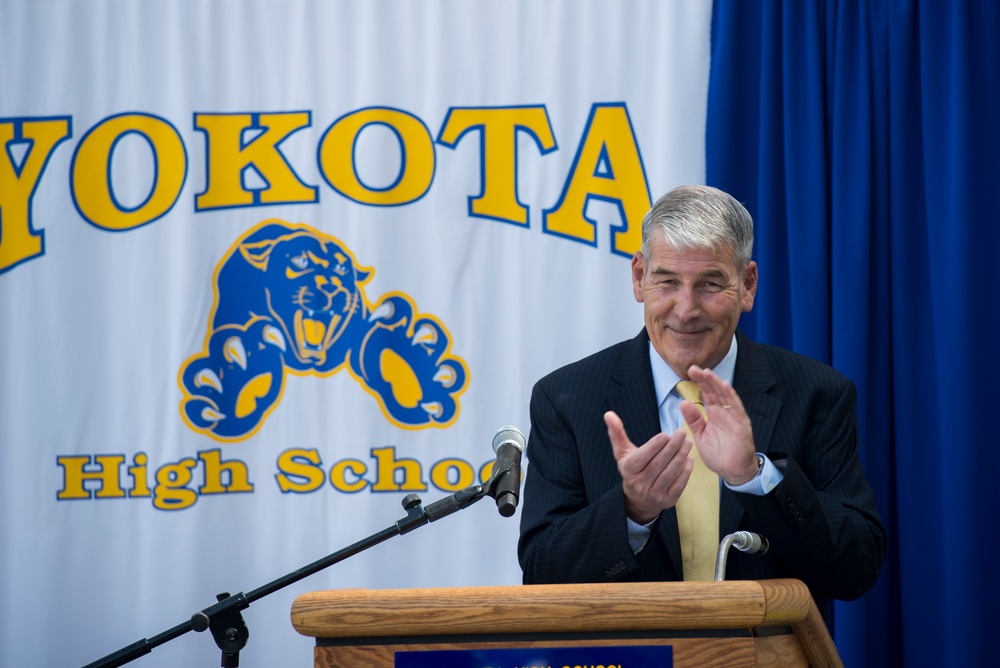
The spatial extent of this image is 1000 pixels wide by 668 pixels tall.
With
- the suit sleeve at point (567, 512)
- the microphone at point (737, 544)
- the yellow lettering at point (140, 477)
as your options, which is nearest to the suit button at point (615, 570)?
the suit sleeve at point (567, 512)

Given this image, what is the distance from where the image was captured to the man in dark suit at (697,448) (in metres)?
1.61

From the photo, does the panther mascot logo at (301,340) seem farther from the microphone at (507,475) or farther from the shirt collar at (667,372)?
the microphone at (507,475)

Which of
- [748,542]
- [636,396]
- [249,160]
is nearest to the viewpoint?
[748,542]

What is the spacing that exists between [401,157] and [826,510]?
2.00m

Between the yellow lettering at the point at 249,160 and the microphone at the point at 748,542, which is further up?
the yellow lettering at the point at 249,160

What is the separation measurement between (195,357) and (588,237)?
53.4 inches

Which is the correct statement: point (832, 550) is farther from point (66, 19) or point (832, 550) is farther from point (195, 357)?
point (66, 19)

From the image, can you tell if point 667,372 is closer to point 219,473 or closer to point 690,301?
point 690,301

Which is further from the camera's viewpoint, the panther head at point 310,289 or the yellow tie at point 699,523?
the panther head at point 310,289

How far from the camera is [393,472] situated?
3.24 m

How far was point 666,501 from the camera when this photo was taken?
1606 millimetres

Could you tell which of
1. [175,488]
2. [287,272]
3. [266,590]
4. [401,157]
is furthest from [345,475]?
[266,590]

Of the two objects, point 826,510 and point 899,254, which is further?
point 899,254

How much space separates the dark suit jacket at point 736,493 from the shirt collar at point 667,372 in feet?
0.05
